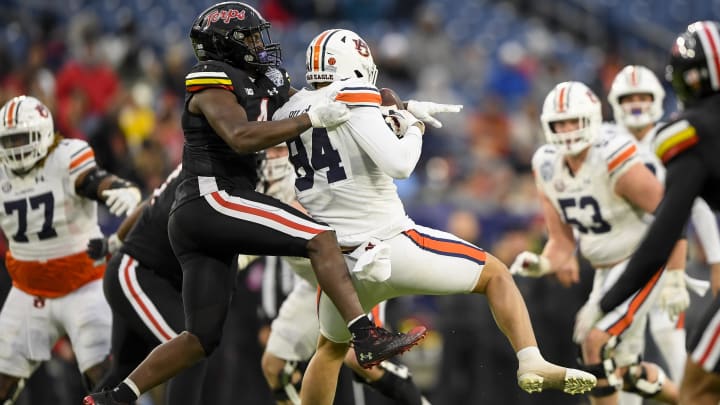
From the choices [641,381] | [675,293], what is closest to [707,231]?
[675,293]

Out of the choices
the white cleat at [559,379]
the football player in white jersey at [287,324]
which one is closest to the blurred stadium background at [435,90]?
the football player in white jersey at [287,324]

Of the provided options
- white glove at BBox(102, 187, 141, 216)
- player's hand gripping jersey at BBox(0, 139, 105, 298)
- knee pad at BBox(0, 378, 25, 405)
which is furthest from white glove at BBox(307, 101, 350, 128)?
knee pad at BBox(0, 378, 25, 405)

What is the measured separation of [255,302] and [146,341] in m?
2.88

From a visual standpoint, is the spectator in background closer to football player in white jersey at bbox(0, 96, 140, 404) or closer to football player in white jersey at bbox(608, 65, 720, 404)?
football player in white jersey at bbox(0, 96, 140, 404)

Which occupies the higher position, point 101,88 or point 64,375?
point 101,88

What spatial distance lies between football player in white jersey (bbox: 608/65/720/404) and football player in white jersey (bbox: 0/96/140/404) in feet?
10.9

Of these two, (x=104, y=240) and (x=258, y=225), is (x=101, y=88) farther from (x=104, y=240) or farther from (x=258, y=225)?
(x=258, y=225)

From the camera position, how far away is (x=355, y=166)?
223 inches

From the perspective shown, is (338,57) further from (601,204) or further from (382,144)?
(601,204)

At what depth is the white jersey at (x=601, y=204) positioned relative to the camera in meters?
7.08

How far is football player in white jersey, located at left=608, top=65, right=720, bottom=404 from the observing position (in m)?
7.33

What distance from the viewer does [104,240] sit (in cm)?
710

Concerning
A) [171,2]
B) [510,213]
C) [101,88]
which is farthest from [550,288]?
[171,2]

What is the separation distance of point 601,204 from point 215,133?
2.48 meters
